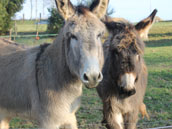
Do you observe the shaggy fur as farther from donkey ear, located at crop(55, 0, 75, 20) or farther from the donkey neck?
donkey ear, located at crop(55, 0, 75, 20)

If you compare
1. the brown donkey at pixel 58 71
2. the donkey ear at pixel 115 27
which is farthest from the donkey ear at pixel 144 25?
the brown donkey at pixel 58 71

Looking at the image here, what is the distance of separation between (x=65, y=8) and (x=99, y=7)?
20.2 inches

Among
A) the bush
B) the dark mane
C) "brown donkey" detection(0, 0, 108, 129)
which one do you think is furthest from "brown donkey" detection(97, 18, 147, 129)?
the bush

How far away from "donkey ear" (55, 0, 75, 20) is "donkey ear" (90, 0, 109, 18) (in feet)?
1.03

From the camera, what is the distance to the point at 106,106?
11.8 ft

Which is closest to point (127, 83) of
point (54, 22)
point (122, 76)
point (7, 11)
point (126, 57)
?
point (122, 76)

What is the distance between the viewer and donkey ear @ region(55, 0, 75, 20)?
2.77 metres

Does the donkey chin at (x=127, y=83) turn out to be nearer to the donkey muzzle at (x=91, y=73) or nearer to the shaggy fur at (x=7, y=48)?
the donkey muzzle at (x=91, y=73)

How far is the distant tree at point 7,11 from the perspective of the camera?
21.8 metres

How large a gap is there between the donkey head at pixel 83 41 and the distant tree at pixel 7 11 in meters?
20.6

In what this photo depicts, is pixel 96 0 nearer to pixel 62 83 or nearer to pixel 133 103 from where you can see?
pixel 62 83

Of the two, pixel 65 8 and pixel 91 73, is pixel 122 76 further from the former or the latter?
pixel 65 8

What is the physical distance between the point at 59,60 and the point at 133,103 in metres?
1.44

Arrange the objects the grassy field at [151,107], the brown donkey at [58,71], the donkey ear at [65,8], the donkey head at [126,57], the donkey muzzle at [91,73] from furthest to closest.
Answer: the grassy field at [151,107], the donkey head at [126,57], the donkey ear at [65,8], the brown donkey at [58,71], the donkey muzzle at [91,73]
